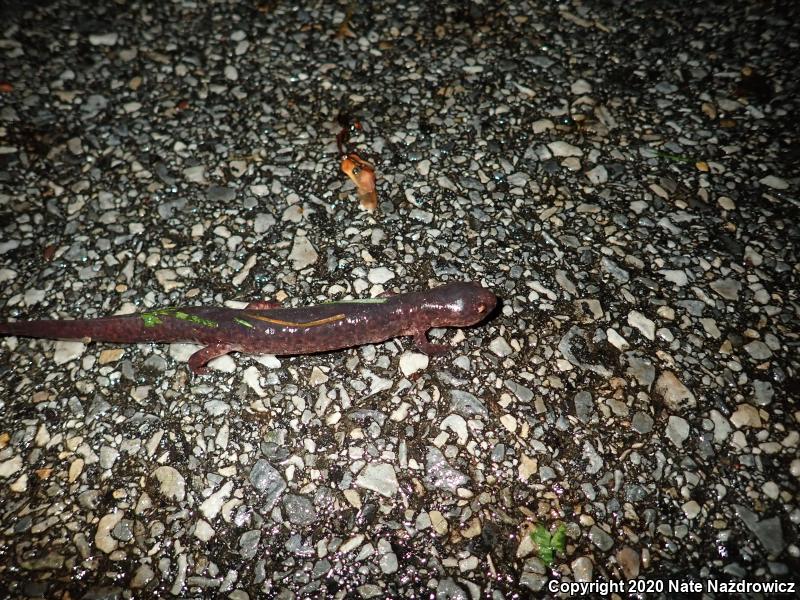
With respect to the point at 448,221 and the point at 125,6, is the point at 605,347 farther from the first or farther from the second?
the point at 125,6

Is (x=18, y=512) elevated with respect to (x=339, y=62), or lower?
lower

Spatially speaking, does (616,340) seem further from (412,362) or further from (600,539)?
(412,362)

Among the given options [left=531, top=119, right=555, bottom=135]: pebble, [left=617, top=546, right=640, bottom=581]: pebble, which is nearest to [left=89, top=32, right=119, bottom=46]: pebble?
[left=531, top=119, right=555, bottom=135]: pebble

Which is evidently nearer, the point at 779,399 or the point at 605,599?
the point at 605,599

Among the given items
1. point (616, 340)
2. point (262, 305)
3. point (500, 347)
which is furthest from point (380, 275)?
point (616, 340)

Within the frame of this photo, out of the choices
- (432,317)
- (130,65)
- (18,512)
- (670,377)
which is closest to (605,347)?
(670,377)

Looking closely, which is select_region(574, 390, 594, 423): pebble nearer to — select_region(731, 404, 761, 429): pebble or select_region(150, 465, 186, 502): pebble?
select_region(731, 404, 761, 429): pebble
